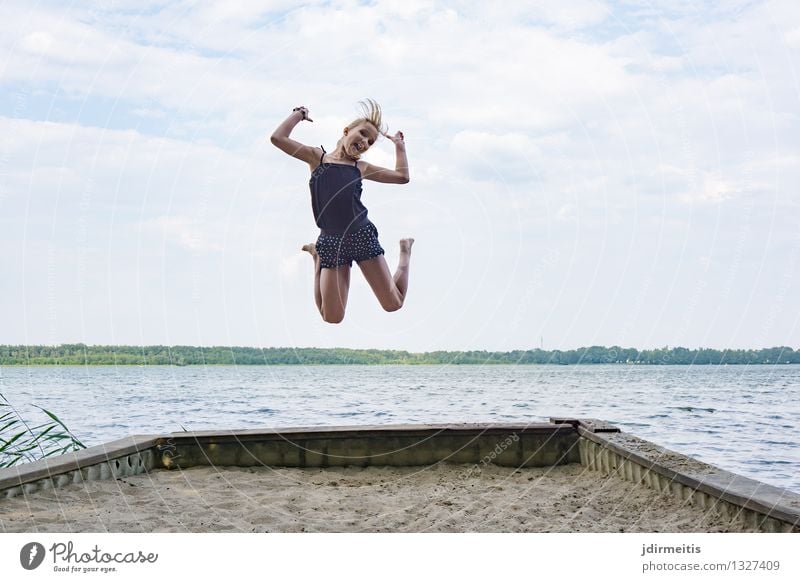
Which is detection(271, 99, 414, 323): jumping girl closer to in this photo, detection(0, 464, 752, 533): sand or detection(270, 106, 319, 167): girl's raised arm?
detection(270, 106, 319, 167): girl's raised arm

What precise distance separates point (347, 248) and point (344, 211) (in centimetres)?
28

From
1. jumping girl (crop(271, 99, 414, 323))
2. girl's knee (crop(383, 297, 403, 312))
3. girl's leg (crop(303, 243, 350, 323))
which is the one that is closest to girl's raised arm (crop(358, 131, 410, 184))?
jumping girl (crop(271, 99, 414, 323))

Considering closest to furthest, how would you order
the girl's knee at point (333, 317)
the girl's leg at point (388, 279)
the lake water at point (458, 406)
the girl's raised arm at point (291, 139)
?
the girl's raised arm at point (291, 139)
the girl's knee at point (333, 317)
the girl's leg at point (388, 279)
the lake water at point (458, 406)

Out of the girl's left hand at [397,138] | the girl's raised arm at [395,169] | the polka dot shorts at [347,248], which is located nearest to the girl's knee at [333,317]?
the polka dot shorts at [347,248]

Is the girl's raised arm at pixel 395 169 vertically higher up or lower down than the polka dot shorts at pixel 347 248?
higher up

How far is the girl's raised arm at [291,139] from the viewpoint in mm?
5801

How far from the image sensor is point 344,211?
6.02 metres

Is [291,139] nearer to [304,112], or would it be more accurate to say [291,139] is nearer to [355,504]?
[304,112]

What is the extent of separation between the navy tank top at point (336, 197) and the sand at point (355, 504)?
2.21m

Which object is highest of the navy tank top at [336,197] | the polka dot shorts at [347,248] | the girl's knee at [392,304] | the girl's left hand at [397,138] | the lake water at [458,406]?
the girl's left hand at [397,138]

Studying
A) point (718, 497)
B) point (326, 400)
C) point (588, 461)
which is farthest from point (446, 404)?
point (718, 497)

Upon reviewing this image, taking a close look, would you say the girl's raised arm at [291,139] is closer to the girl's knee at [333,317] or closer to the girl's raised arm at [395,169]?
the girl's raised arm at [395,169]

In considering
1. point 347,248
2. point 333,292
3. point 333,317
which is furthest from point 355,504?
point 347,248

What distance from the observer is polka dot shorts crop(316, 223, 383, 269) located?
5.98 meters
